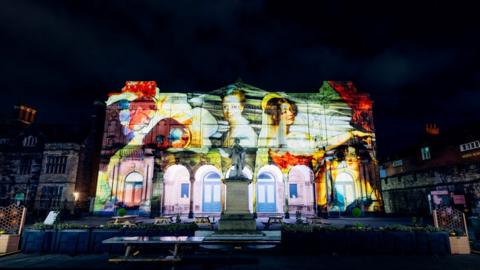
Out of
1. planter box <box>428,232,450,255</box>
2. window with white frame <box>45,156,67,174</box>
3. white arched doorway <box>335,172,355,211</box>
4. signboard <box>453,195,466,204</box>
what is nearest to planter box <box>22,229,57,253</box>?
planter box <box>428,232,450,255</box>

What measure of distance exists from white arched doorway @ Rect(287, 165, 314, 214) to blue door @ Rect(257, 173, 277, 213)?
152 centimetres

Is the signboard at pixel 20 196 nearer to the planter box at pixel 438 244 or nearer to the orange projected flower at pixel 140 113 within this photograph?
Answer: the orange projected flower at pixel 140 113

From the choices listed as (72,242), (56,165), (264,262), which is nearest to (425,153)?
(264,262)

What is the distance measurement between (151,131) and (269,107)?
11.2 m

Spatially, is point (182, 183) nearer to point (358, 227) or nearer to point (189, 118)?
point (189, 118)

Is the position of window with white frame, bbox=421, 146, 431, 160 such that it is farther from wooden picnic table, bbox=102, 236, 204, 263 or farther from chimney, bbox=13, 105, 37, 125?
chimney, bbox=13, 105, 37, 125

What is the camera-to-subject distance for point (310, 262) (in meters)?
7.77

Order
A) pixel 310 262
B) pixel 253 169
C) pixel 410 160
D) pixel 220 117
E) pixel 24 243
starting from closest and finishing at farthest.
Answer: pixel 310 262 < pixel 24 243 < pixel 253 169 < pixel 220 117 < pixel 410 160

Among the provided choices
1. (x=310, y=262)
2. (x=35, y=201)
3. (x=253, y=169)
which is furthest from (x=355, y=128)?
(x=35, y=201)

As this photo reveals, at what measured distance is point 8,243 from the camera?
9047 millimetres

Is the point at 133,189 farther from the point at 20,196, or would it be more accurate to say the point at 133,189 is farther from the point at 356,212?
the point at 356,212

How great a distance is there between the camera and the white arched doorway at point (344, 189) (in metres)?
24.4

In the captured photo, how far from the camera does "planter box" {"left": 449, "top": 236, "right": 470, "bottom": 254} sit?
902 centimetres

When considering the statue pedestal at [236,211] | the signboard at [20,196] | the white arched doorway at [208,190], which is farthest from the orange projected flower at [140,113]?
the statue pedestal at [236,211]
